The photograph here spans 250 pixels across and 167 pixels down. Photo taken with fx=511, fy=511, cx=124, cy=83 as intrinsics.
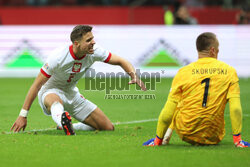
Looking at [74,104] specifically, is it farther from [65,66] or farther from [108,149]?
[108,149]

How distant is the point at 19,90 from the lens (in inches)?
567

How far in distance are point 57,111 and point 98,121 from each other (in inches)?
38.4

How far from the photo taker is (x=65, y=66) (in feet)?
25.1

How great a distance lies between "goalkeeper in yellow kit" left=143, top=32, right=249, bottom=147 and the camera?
599 centimetres

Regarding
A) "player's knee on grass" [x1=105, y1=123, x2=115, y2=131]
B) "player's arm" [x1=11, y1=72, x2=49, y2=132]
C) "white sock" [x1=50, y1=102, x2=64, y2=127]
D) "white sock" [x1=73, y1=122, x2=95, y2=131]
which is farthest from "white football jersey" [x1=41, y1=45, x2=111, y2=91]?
"player's knee on grass" [x1=105, y1=123, x2=115, y2=131]

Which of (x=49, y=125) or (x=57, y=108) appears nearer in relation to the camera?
(x=57, y=108)

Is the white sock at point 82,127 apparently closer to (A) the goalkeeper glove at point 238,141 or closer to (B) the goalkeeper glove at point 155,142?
(B) the goalkeeper glove at point 155,142

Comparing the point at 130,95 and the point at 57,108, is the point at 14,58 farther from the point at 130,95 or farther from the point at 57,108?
the point at 57,108

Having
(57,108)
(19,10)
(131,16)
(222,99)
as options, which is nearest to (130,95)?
(57,108)

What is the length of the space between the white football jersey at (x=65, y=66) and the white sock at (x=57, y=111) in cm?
44

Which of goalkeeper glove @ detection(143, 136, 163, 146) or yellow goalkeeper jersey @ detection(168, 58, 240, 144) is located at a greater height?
yellow goalkeeper jersey @ detection(168, 58, 240, 144)

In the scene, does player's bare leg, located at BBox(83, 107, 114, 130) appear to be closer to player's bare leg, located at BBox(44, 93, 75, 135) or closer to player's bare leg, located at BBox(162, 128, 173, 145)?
player's bare leg, located at BBox(44, 93, 75, 135)

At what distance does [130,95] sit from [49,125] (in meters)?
5.07

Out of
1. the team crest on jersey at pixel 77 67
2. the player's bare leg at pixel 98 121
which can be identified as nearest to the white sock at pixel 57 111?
the team crest on jersey at pixel 77 67
